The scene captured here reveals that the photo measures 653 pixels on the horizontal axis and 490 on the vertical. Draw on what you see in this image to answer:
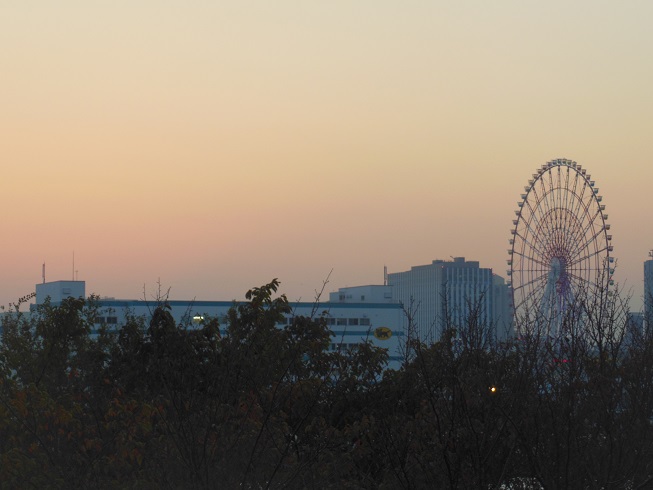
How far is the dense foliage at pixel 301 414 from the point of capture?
13.6 metres

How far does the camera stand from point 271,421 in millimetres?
16484

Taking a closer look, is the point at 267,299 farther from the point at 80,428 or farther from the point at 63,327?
the point at 80,428

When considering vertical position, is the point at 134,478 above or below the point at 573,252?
below

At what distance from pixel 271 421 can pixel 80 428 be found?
9.87 ft

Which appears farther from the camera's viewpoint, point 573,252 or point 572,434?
point 573,252

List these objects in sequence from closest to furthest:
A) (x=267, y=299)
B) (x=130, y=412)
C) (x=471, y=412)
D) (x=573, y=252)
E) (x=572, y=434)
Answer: (x=471, y=412), (x=572, y=434), (x=130, y=412), (x=267, y=299), (x=573, y=252)

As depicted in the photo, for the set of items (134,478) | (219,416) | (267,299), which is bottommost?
(134,478)

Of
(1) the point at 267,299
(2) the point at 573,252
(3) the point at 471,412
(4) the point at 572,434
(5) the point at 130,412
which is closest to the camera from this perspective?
(3) the point at 471,412

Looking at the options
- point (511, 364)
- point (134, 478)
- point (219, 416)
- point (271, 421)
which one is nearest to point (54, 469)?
point (134, 478)

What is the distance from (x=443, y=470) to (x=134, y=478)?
4.40m

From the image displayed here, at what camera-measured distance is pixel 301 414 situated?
19547mm

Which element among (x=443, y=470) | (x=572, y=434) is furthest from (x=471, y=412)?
(x=572, y=434)

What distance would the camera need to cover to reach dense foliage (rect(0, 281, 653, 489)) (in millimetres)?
13625

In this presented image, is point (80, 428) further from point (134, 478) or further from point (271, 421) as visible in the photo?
point (271, 421)
